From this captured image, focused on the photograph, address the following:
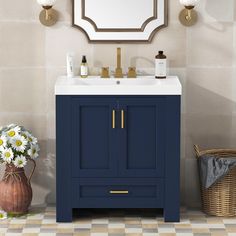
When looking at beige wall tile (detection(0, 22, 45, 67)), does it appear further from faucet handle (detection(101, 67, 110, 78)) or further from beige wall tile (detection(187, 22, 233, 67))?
beige wall tile (detection(187, 22, 233, 67))

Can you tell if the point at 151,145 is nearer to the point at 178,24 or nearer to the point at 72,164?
the point at 72,164

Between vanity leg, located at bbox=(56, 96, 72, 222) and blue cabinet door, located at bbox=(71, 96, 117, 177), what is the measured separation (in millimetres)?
34

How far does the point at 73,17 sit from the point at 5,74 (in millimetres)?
603

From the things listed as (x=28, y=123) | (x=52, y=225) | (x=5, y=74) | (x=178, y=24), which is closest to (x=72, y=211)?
(x=52, y=225)

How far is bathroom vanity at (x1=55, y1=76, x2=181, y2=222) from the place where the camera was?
15.9 ft

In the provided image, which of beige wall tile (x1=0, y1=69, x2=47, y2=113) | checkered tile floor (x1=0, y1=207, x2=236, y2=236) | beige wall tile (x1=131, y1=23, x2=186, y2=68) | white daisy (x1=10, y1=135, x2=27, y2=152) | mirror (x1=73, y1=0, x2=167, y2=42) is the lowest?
checkered tile floor (x1=0, y1=207, x2=236, y2=236)

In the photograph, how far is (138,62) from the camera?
17.4ft

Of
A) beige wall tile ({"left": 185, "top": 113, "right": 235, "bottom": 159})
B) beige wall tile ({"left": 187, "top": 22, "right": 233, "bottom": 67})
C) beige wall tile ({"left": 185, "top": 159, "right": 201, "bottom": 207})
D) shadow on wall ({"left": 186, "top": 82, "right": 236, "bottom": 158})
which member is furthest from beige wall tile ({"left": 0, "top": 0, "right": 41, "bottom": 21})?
beige wall tile ({"left": 185, "top": 159, "right": 201, "bottom": 207})

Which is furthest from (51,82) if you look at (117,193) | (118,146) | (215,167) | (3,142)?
(215,167)

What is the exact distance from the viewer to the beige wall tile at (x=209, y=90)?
530 centimetres

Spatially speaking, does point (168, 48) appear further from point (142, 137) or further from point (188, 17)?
point (142, 137)

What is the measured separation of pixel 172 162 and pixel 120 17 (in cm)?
104

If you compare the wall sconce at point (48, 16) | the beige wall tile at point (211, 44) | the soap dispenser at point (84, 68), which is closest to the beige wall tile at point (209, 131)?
the beige wall tile at point (211, 44)

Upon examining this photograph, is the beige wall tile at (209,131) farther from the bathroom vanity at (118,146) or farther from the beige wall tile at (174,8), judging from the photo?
the beige wall tile at (174,8)
